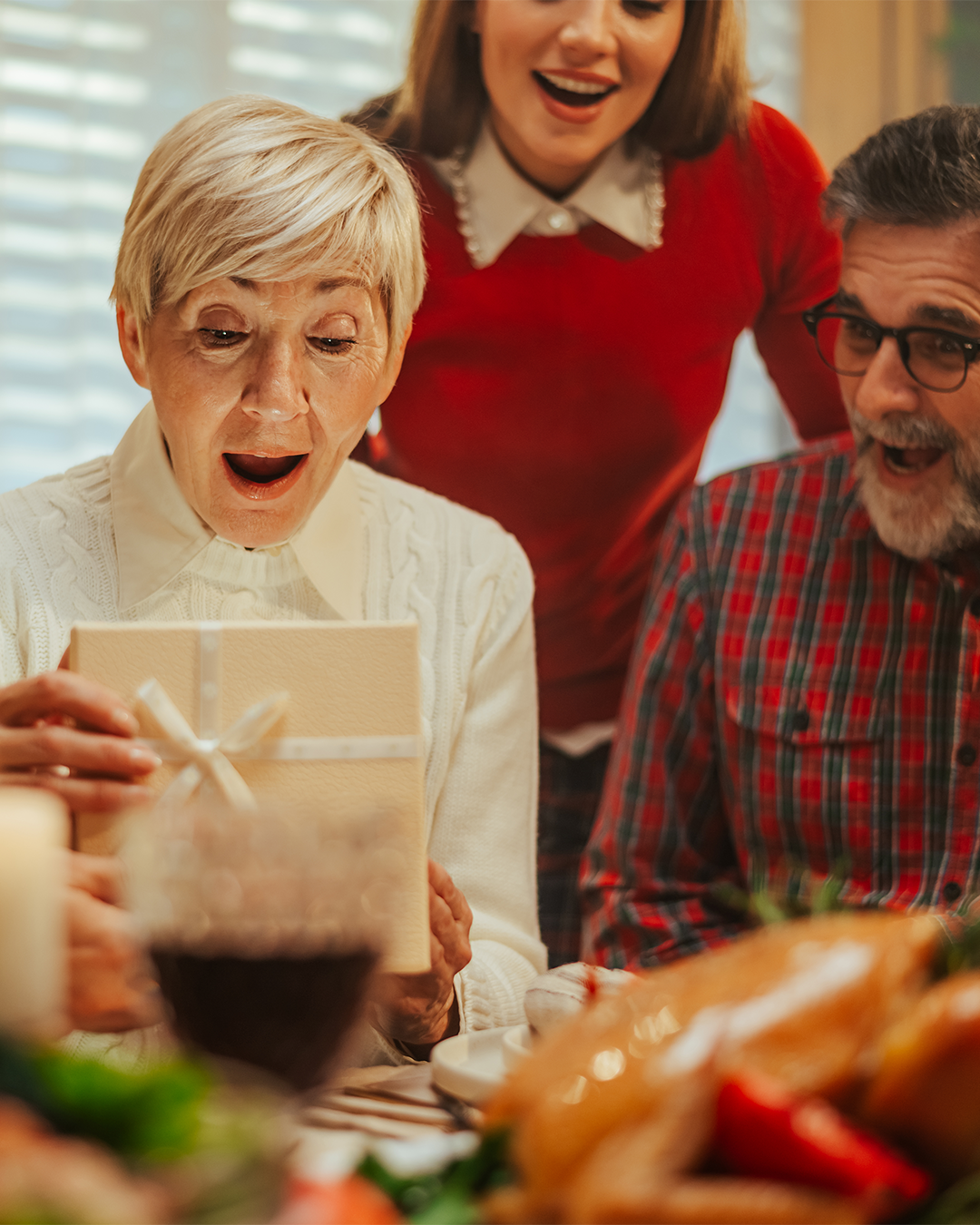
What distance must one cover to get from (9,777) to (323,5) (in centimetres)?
181

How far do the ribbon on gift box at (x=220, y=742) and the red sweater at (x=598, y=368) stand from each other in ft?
3.20

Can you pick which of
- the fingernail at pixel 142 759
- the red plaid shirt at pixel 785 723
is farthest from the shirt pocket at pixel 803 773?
the fingernail at pixel 142 759

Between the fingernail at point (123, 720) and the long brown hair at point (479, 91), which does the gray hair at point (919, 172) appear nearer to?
the long brown hair at point (479, 91)

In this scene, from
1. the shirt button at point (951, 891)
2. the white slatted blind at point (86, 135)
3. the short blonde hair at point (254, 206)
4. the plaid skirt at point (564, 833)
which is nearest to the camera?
the short blonde hair at point (254, 206)

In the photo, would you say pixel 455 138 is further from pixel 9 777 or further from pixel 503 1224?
pixel 503 1224

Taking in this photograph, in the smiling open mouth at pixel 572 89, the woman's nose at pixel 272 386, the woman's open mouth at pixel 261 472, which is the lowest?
the woman's open mouth at pixel 261 472

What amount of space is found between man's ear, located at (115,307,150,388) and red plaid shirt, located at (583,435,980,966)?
2.57ft

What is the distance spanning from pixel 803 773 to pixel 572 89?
3.29ft

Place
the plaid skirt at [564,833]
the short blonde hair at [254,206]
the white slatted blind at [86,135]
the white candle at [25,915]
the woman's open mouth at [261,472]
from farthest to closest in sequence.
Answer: the white slatted blind at [86,135] < the plaid skirt at [564,833] < the woman's open mouth at [261,472] < the short blonde hair at [254,206] < the white candle at [25,915]

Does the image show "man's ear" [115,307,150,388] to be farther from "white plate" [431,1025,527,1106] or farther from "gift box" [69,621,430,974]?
"white plate" [431,1025,527,1106]

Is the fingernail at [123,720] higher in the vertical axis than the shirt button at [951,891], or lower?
higher

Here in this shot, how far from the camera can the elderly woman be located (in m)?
1.44

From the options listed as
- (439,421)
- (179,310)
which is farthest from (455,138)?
(179,310)

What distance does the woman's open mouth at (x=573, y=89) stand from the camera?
6.16 ft
